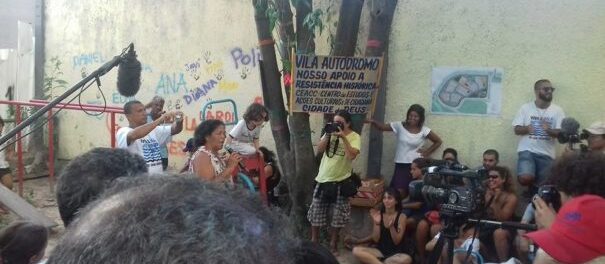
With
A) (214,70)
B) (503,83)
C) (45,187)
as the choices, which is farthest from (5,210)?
(503,83)

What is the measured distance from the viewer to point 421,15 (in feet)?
18.8

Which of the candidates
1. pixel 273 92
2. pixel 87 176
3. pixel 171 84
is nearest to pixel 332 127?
pixel 273 92

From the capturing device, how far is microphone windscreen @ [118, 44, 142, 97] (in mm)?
3438

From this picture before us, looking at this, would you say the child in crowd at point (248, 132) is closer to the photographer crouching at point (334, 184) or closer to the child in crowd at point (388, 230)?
the photographer crouching at point (334, 184)

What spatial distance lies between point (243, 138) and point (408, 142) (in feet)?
5.51

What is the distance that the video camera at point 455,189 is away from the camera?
2.99 m

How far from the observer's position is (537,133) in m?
5.11

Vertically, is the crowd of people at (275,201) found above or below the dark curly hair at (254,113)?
below

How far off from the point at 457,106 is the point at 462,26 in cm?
79

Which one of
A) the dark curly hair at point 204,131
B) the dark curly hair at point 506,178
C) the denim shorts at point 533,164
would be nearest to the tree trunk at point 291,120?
the dark curly hair at point 204,131

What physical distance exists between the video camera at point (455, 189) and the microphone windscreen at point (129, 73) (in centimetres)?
186

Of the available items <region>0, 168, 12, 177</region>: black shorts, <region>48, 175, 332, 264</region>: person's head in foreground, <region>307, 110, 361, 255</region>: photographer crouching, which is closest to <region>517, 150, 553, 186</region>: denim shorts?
<region>307, 110, 361, 255</region>: photographer crouching

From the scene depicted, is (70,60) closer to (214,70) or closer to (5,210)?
(214,70)

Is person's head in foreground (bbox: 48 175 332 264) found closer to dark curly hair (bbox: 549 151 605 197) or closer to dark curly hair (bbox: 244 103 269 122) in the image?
dark curly hair (bbox: 549 151 605 197)
